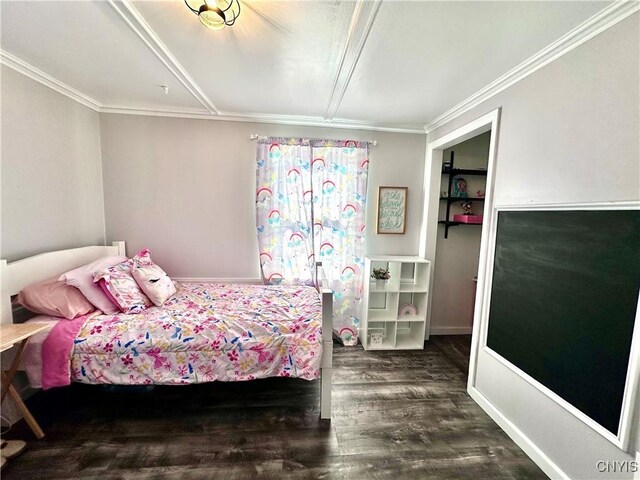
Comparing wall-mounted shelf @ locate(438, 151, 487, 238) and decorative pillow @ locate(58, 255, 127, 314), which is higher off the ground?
wall-mounted shelf @ locate(438, 151, 487, 238)

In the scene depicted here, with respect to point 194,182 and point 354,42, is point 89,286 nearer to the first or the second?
point 194,182

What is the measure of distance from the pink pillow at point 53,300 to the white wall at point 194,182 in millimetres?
1028

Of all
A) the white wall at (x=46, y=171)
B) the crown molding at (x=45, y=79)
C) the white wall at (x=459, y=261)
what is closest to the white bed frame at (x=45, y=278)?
the white wall at (x=46, y=171)

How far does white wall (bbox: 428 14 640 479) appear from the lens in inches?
48.3

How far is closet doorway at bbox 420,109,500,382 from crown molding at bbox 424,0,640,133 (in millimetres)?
749

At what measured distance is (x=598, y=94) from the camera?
1.33 m

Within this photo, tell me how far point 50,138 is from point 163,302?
1.66m

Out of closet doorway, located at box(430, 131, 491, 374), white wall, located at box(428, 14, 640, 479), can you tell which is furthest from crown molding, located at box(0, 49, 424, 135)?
white wall, located at box(428, 14, 640, 479)

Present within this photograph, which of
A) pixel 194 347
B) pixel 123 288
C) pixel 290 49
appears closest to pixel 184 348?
pixel 194 347

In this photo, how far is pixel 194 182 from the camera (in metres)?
2.85

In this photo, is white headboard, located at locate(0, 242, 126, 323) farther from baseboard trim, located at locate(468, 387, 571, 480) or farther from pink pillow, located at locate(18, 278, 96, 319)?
baseboard trim, located at locate(468, 387, 571, 480)

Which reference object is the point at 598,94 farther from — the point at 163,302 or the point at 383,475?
the point at 163,302

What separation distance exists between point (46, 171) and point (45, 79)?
2.38 feet

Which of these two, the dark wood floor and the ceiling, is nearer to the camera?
the ceiling
